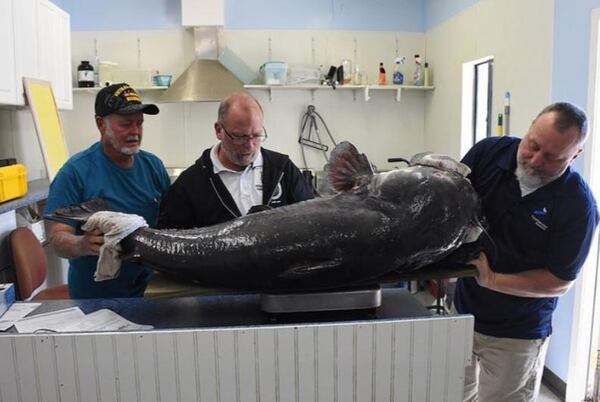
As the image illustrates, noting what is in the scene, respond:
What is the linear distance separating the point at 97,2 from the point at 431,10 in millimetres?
3403

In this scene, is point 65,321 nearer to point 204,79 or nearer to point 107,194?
point 107,194

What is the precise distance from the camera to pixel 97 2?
5.32 m

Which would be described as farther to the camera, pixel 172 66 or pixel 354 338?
pixel 172 66

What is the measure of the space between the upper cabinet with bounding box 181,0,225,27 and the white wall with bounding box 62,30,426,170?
13.5 inches

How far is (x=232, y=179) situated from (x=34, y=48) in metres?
2.94

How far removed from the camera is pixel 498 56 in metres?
3.77

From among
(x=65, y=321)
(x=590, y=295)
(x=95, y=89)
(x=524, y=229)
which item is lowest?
(x=590, y=295)

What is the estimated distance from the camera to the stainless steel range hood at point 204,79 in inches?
191

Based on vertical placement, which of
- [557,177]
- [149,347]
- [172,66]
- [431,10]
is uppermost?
[431,10]

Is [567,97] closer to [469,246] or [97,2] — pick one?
[469,246]

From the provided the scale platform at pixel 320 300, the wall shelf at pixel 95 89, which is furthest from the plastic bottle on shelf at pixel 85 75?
the scale platform at pixel 320 300

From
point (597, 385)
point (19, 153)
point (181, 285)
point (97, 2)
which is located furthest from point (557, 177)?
point (97, 2)

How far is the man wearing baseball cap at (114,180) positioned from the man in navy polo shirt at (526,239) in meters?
1.14

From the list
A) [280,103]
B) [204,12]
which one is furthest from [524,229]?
[204,12]
